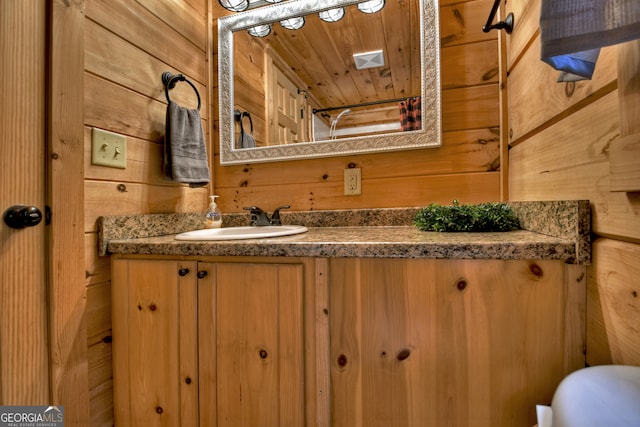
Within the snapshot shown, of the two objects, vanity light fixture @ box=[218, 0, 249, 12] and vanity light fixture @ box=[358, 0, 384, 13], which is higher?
vanity light fixture @ box=[218, 0, 249, 12]

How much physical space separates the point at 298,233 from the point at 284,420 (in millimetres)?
546

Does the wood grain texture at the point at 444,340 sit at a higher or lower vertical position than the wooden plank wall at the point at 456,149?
lower

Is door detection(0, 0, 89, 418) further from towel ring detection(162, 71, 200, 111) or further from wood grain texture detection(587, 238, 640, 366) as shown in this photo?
wood grain texture detection(587, 238, 640, 366)

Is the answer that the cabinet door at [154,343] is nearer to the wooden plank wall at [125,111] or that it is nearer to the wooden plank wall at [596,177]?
the wooden plank wall at [125,111]

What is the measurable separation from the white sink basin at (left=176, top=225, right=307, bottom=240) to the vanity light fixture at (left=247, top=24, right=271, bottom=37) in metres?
0.95

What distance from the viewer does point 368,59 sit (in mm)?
1274

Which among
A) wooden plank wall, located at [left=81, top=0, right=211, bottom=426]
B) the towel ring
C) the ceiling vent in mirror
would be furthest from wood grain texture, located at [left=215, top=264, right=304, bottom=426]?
the ceiling vent in mirror

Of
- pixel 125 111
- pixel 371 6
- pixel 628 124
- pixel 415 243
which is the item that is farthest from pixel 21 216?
pixel 371 6

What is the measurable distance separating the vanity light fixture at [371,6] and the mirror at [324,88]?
2 cm

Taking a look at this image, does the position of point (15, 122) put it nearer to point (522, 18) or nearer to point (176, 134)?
point (176, 134)

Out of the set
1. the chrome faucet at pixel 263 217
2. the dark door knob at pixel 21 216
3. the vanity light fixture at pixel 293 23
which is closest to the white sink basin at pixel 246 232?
the chrome faucet at pixel 263 217

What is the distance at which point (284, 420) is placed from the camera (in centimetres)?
76

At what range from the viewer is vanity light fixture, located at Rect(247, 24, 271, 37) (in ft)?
4.59

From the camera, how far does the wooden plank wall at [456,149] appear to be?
45.6 inches
